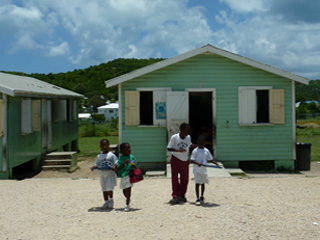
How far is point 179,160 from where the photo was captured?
7.46m

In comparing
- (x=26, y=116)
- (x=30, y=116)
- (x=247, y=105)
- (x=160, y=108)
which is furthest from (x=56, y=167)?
(x=247, y=105)

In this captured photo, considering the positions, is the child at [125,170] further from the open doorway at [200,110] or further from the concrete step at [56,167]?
the open doorway at [200,110]

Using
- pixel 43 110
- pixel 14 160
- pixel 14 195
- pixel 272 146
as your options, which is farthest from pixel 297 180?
pixel 43 110

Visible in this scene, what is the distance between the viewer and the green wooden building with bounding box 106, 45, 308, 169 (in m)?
12.8

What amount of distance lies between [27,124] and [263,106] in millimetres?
7742

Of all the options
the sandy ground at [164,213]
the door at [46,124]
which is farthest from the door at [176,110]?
the door at [46,124]

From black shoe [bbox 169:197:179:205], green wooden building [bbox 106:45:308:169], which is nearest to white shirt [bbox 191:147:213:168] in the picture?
black shoe [bbox 169:197:179:205]

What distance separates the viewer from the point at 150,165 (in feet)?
42.5

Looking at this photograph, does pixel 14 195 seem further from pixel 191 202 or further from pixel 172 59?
pixel 172 59

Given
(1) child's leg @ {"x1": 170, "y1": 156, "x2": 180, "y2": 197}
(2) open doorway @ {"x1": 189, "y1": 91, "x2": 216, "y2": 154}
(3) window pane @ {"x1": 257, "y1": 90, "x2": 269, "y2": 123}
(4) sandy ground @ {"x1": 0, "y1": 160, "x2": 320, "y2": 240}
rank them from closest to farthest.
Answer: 1. (4) sandy ground @ {"x1": 0, "y1": 160, "x2": 320, "y2": 240}
2. (1) child's leg @ {"x1": 170, "y1": 156, "x2": 180, "y2": 197}
3. (3) window pane @ {"x1": 257, "y1": 90, "x2": 269, "y2": 123}
4. (2) open doorway @ {"x1": 189, "y1": 91, "x2": 216, "y2": 154}

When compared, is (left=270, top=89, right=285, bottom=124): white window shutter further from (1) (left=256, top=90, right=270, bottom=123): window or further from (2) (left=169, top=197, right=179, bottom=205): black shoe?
(2) (left=169, top=197, right=179, bottom=205): black shoe

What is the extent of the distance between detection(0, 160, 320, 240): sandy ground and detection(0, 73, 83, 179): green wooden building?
6.07ft

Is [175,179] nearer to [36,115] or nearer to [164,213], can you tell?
[164,213]

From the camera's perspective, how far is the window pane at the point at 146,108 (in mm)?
13148
